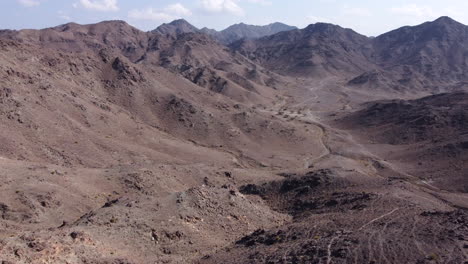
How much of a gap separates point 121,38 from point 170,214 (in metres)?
160

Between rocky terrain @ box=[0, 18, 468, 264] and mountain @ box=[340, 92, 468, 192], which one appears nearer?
rocky terrain @ box=[0, 18, 468, 264]

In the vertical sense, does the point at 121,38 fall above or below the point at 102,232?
above

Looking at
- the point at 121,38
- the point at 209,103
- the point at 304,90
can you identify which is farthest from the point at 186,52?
the point at 209,103

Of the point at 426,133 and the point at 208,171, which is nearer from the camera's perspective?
the point at 208,171

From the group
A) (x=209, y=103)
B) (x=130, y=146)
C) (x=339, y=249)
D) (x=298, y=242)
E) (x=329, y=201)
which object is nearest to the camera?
(x=339, y=249)

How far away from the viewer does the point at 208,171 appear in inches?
1843

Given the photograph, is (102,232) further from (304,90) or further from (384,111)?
(304,90)

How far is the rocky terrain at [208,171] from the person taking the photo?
75.4 ft

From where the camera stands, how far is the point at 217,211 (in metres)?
29.8

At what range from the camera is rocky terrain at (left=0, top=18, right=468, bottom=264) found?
23.0m

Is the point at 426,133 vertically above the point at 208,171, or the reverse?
the point at 426,133

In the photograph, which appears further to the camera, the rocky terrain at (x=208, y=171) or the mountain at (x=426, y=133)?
the mountain at (x=426, y=133)

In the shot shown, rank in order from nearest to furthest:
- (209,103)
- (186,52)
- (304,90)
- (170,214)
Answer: (170,214), (209,103), (304,90), (186,52)

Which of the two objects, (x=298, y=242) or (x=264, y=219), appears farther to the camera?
(x=264, y=219)
